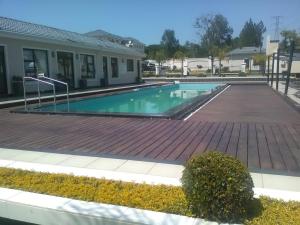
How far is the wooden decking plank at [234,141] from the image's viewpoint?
5234 mm

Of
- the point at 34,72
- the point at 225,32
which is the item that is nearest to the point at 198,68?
the point at 225,32

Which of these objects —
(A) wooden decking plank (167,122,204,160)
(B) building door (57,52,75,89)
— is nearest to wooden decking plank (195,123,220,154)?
(A) wooden decking plank (167,122,204,160)

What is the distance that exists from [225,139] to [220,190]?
329 centimetres

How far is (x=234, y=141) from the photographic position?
19.5 ft

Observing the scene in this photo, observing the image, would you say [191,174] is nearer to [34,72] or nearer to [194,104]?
[194,104]

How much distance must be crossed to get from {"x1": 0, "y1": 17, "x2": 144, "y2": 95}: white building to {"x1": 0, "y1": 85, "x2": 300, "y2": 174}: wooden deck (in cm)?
601

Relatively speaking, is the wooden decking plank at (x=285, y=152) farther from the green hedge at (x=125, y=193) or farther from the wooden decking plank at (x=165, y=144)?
the wooden decking plank at (x=165, y=144)

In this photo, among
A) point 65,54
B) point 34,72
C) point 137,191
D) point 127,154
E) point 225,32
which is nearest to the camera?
point 137,191

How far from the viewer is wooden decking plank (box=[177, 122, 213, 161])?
5098mm

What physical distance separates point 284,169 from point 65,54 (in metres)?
15.6

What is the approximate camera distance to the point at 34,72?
16.0 metres

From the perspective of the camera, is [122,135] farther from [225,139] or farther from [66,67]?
[66,67]

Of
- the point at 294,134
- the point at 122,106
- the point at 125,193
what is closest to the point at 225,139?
the point at 294,134

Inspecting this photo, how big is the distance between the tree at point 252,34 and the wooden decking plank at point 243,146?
91115mm
